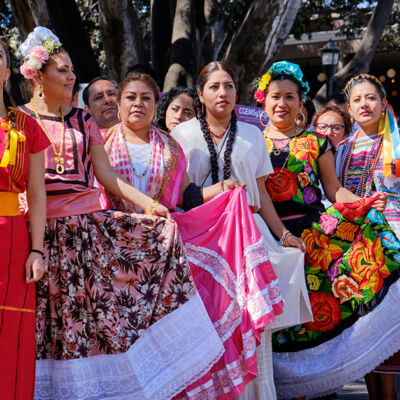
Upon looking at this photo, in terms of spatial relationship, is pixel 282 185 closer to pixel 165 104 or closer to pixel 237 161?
pixel 237 161

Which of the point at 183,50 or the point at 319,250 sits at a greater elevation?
the point at 183,50

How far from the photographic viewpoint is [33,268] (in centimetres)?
294

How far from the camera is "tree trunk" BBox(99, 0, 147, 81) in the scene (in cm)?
783

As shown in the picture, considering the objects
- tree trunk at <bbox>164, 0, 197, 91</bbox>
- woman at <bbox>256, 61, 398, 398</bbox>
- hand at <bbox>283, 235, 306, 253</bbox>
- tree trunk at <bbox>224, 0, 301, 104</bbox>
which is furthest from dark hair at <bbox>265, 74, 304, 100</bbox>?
tree trunk at <bbox>164, 0, 197, 91</bbox>

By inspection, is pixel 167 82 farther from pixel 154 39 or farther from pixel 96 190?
pixel 96 190

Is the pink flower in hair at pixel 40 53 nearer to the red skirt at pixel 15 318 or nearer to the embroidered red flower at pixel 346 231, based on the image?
the red skirt at pixel 15 318

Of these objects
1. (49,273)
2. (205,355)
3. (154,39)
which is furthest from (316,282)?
(154,39)

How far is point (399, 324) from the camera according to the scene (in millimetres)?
4105

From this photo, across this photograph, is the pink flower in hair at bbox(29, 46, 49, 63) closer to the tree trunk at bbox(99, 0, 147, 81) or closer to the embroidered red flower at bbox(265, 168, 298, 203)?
the embroidered red flower at bbox(265, 168, 298, 203)

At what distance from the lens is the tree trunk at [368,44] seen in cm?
1156

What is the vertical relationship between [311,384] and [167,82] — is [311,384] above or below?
below

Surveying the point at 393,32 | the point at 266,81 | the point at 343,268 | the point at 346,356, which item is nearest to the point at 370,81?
the point at 266,81

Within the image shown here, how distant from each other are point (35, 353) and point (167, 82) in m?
5.85

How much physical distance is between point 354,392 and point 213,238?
2.20 m
